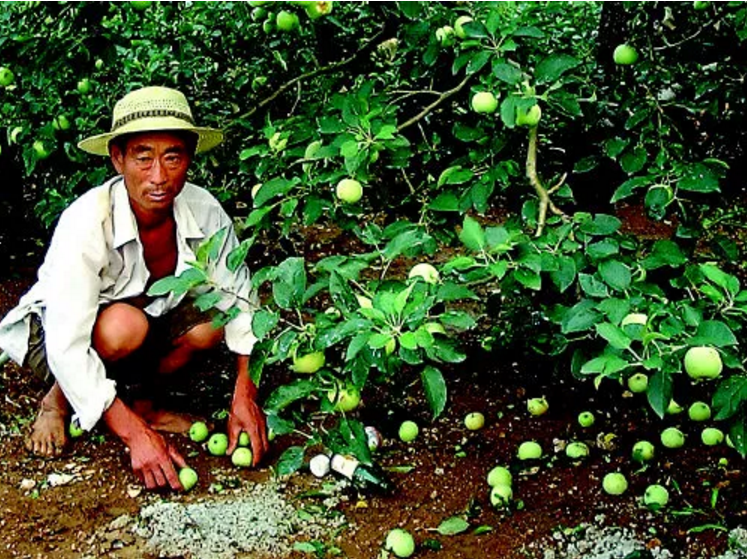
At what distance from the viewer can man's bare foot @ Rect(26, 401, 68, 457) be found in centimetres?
339

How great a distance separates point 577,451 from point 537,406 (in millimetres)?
284

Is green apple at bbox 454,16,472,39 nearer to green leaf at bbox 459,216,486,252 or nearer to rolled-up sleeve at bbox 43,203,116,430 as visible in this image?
green leaf at bbox 459,216,486,252

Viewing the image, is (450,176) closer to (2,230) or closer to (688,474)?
(688,474)

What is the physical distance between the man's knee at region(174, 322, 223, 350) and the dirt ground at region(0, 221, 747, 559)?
1.01 ft

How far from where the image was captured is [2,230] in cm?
493

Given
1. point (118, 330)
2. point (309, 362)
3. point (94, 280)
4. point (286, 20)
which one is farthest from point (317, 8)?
point (118, 330)

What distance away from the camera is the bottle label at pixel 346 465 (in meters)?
3.19

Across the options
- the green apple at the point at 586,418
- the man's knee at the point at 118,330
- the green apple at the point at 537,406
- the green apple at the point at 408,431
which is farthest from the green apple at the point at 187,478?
the green apple at the point at 586,418

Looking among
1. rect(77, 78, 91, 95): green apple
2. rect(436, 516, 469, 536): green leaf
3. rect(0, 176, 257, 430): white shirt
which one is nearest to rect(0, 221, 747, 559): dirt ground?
rect(436, 516, 469, 536): green leaf

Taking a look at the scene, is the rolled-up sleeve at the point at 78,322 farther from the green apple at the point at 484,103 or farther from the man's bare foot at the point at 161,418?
the green apple at the point at 484,103

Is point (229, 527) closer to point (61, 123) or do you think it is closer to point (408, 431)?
point (408, 431)

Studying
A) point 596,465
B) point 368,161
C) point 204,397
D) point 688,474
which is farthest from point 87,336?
point 688,474

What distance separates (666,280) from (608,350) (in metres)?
0.61

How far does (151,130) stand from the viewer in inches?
118
